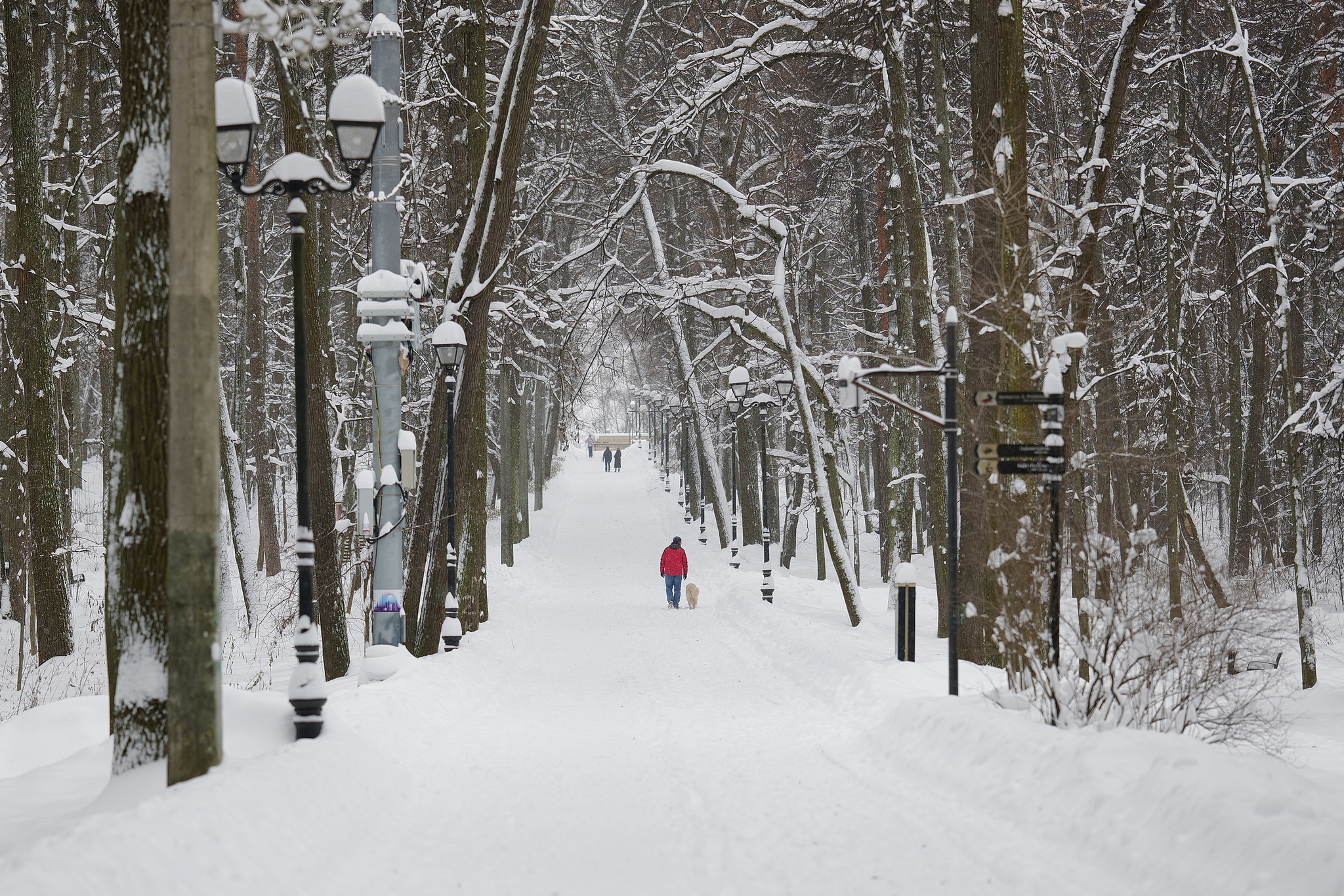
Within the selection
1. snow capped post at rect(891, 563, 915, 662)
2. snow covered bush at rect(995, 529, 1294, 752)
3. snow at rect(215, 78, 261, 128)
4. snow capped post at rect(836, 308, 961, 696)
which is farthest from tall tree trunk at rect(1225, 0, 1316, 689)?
snow at rect(215, 78, 261, 128)

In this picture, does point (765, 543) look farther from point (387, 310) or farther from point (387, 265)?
point (387, 310)

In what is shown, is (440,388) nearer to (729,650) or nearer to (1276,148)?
(729,650)

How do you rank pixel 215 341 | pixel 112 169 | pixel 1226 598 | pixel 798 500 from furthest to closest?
pixel 798 500 < pixel 112 169 < pixel 1226 598 < pixel 215 341

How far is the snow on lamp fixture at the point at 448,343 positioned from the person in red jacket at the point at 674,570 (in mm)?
9768

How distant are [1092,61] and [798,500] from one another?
1380 cm

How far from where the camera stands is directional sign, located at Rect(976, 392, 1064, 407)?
8.74m

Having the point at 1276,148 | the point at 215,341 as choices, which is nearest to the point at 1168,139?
the point at 1276,148

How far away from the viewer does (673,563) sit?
21.8m

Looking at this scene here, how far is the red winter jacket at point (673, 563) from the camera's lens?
2180cm

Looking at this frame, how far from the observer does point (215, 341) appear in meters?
5.76

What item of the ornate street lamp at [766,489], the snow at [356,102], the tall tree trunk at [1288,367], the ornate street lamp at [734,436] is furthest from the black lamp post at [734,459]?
the snow at [356,102]

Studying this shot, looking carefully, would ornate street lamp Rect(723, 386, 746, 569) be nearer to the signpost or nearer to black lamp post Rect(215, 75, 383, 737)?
the signpost

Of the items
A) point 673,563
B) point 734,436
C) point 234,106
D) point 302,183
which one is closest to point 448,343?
point 302,183

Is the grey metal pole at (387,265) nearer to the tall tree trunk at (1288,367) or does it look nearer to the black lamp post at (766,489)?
the black lamp post at (766,489)
